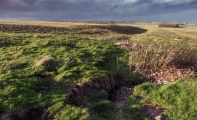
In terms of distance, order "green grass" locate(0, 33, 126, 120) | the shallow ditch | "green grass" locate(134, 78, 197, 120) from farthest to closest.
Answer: the shallow ditch < "green grass" locate(0, 33, 126, 120) < "green grass" locate(134, 78, 197, 120)

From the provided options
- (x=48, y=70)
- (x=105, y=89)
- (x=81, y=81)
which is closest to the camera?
(x=81, y=81)

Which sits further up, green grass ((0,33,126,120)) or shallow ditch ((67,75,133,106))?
green grass ((0,33,126,120))

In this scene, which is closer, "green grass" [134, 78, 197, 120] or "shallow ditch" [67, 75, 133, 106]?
"green grass" [134, 78, 197, 120]

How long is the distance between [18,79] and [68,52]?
20.1ft

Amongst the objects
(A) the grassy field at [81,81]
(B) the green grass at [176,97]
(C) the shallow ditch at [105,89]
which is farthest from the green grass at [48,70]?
(B) the green grass at [176,97]

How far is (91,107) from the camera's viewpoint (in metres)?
12.8

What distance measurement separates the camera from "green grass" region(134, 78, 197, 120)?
1233 cm

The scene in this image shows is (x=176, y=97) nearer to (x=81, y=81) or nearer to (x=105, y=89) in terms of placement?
(x=105, y=89)

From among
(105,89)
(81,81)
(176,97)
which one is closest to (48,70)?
(81,81)

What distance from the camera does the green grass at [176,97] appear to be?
40.4ft

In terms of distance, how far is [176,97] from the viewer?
13.4m

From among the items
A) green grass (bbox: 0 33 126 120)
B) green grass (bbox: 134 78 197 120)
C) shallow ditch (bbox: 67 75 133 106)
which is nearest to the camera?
green grass (bbox: 134 78 197 120)

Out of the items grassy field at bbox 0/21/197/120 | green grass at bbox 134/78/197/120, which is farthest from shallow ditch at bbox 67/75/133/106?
green grass at bbox 134/78/197/120

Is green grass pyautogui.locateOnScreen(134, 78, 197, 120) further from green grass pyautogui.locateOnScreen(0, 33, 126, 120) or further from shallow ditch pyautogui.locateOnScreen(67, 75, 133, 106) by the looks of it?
green grass pyautogui.locateOnScreen(0, 33, 126, 120)
